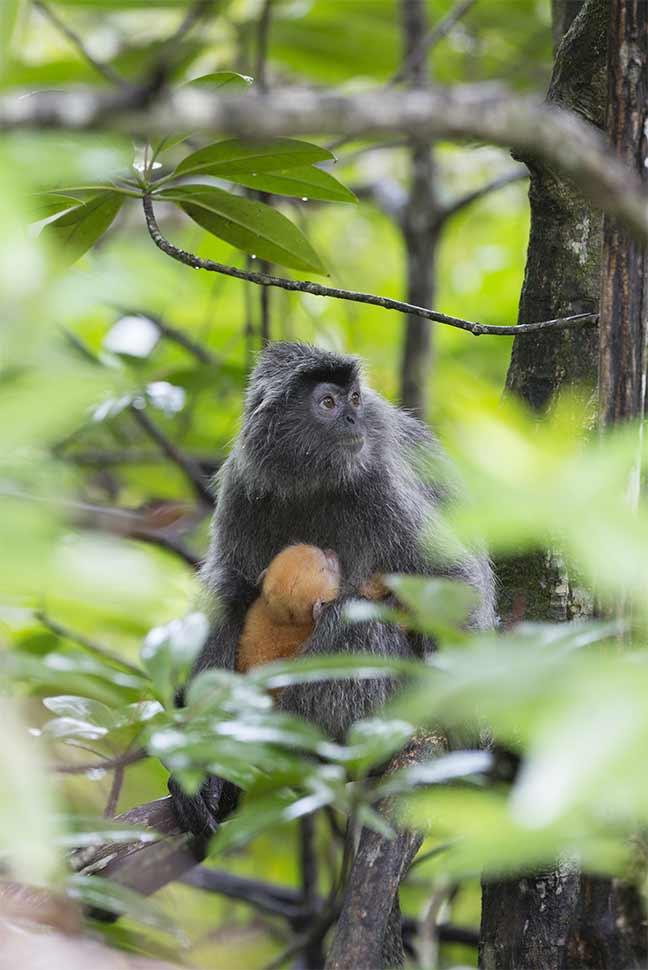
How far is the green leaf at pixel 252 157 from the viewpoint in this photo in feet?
7.38

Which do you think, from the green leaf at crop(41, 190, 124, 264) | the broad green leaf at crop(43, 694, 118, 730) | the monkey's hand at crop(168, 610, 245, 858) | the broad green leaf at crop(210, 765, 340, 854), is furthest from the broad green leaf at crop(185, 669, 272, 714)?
the monkey's hand at crop(168, 610, 245, 858)

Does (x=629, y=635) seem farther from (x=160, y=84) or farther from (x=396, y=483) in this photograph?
(x=396, y=483)

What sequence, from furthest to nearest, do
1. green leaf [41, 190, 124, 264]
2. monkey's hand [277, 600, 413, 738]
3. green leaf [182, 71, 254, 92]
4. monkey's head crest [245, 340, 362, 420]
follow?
monkey's head crest [245, 340, 362, 420]
monkey's hand [277, 600, 413, 738]
green leaf [41, 190, 124, 264]
green leaf [182, 71, 254, 92]

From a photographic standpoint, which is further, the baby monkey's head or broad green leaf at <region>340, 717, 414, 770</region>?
the baby monkey's head

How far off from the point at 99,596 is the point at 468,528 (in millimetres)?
318

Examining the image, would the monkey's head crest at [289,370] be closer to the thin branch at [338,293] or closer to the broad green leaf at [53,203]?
the thin branch at [338,293]

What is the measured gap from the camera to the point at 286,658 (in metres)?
3.49

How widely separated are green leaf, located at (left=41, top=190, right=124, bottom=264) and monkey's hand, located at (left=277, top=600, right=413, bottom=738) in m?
1.41

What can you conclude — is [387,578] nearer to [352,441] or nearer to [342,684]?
[342,684]

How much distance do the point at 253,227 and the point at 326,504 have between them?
1438 mm

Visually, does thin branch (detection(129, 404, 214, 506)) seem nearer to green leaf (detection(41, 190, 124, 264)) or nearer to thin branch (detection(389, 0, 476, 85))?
green leaf (detection(41, 190, 124, 264))

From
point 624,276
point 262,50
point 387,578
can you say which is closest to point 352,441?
point 262,50

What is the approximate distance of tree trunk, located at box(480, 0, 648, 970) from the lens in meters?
2.52

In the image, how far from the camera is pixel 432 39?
15.6 feet
